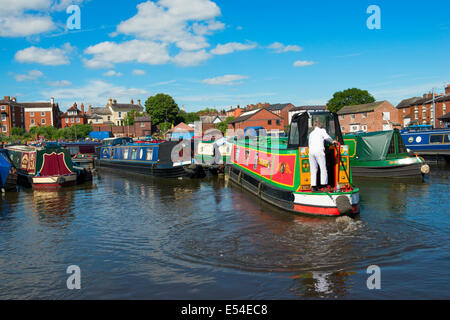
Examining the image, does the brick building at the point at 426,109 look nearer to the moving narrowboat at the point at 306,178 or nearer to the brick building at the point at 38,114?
the moving narrowboat at the point at 306,178

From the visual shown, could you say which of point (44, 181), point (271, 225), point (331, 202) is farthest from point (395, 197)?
point (44, 181)

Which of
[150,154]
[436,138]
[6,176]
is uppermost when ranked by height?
[436,138]

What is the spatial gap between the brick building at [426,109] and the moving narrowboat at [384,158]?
3579 centimetres

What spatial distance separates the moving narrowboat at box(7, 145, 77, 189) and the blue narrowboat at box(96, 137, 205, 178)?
4.62m

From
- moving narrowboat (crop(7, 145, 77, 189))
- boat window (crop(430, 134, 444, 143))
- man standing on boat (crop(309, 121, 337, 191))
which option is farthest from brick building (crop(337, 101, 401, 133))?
man standing on boat (crop(309, 121, 337, 191))

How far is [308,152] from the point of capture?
31.6ft

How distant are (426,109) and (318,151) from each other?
59.5 m

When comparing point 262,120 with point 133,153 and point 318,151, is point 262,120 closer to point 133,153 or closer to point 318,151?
point 133,153

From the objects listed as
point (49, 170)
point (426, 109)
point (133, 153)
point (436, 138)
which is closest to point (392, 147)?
point (436, 138)

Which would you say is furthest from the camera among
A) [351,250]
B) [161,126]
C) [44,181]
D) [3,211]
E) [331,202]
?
[161,126]

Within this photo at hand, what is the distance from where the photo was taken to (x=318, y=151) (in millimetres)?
9133
